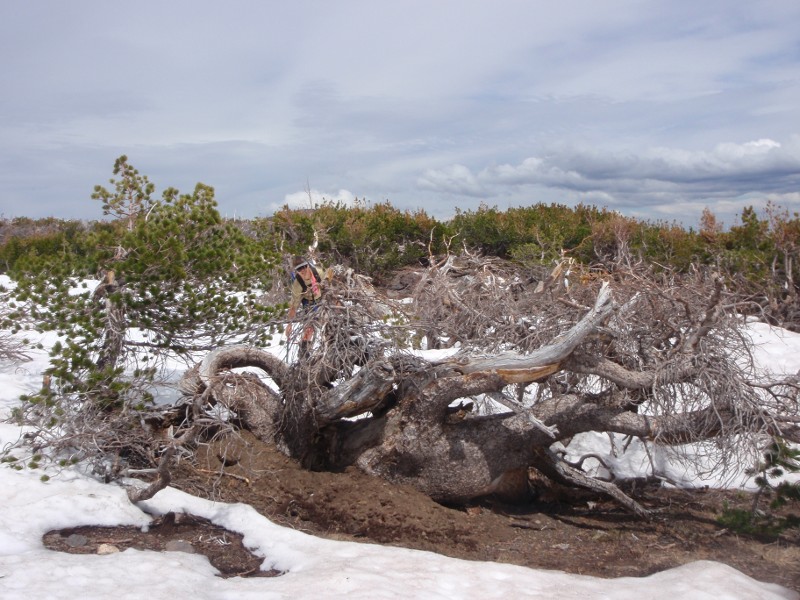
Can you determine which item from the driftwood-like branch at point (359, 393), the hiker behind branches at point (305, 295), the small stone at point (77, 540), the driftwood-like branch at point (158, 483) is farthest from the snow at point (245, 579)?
the hiker behind branches at point (305, 295)

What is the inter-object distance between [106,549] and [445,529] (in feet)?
9.35

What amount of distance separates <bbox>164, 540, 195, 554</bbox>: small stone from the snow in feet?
0.38

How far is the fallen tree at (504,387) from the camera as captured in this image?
6.29 metres

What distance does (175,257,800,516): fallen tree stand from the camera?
6.29 m

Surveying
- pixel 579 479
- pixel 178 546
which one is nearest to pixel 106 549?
pixel 178 546

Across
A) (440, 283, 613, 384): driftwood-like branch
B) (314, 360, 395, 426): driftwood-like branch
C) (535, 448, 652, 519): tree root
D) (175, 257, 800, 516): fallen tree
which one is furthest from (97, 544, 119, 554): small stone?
(535, 448, 652, 519): tree root

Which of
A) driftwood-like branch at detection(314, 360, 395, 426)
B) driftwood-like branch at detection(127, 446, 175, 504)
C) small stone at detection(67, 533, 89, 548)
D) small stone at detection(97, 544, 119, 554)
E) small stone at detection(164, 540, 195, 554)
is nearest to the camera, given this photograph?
small stone at detection(97, 544, 119, 554)

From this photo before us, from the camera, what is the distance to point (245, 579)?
503 cm

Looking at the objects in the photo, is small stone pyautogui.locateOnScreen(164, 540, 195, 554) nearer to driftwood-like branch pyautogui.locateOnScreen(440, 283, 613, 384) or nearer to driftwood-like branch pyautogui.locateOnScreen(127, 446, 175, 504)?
driftwood-like branch pyautogui.locateOnScreen(127, 446, 175, 504)

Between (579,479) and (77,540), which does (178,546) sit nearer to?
(77,540)

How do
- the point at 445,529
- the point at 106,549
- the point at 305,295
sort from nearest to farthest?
1. the point at 106,549
2. the point at 445,529
3. the point at 305,295

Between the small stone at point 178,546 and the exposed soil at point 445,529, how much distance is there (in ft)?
0.05

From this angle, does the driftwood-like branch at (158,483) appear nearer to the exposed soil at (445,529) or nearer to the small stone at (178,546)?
the exposed soil at (445,529)

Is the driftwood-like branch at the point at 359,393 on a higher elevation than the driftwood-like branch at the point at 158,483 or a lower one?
higher
